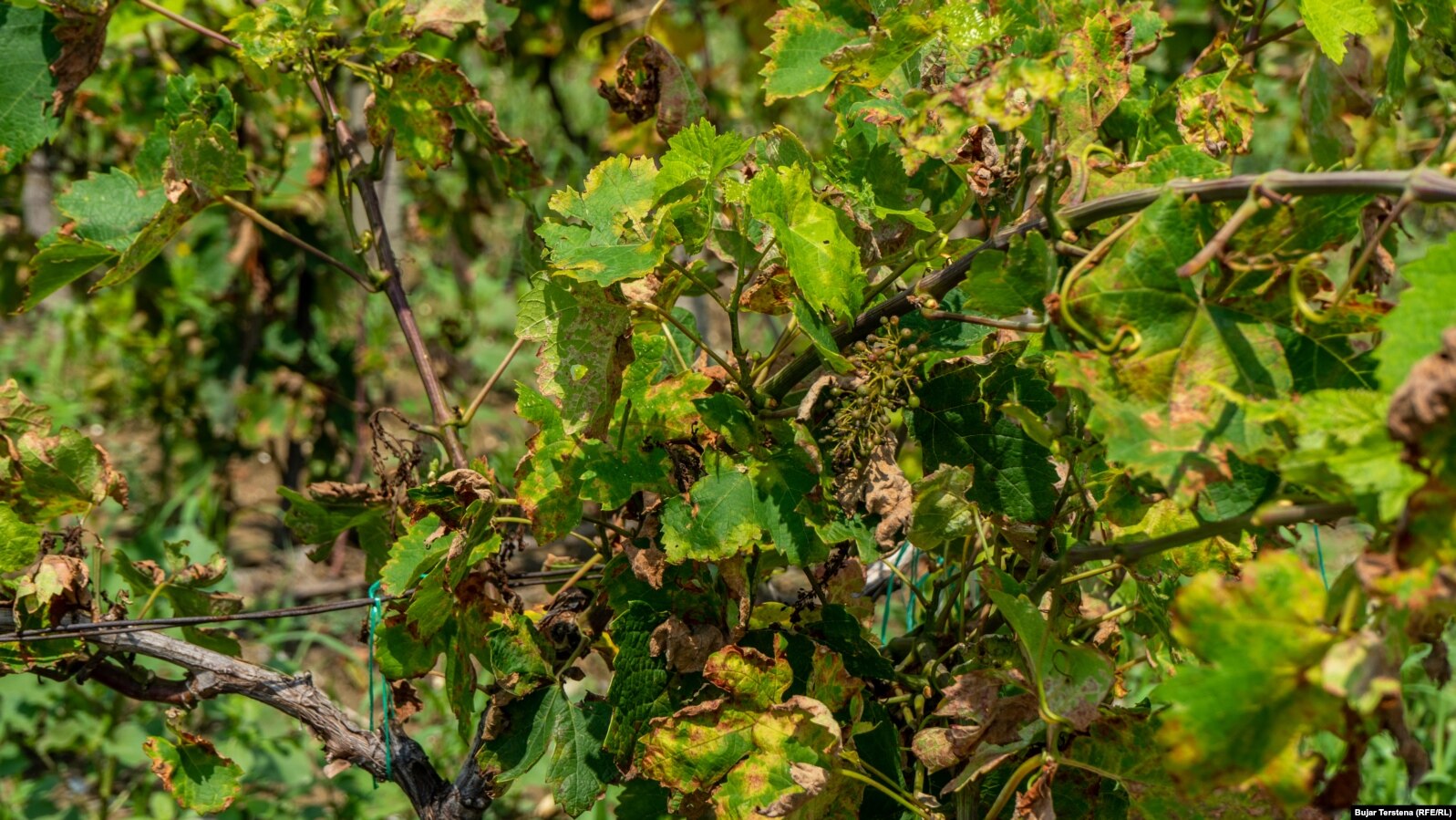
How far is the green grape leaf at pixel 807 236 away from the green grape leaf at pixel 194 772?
1058 millimetres

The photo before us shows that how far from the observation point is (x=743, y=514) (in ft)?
3.48

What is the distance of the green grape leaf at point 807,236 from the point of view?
38.8 inches

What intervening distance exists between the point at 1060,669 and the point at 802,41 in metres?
0.73

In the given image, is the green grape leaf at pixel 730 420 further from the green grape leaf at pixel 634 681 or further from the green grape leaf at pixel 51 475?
the green grape leaf at pixel 51 475

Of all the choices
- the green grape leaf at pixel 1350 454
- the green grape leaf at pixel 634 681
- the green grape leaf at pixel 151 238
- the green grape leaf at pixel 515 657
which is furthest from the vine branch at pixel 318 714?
the green grape leaf at pixel 1350 454

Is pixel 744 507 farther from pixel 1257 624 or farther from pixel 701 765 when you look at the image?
pixel 1257 624

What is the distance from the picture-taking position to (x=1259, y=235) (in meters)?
0.83

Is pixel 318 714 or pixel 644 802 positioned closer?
pixel 644 802

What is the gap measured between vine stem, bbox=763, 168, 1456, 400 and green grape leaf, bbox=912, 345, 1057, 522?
92 mm

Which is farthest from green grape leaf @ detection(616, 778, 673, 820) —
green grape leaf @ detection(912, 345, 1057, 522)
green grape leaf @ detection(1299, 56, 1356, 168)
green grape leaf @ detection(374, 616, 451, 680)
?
green grape leaf @ detection(1299, 56, 1356, 168)

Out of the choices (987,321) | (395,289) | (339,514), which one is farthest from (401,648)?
(987,321)

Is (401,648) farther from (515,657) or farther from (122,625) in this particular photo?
(122,625)

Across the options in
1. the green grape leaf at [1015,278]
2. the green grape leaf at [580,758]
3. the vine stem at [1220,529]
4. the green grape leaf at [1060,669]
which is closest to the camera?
the vine stem at [1220,529]

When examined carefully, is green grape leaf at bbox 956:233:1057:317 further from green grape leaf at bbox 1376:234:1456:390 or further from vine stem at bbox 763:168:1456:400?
green grape leaf at bbox 1376:234:1456:390
